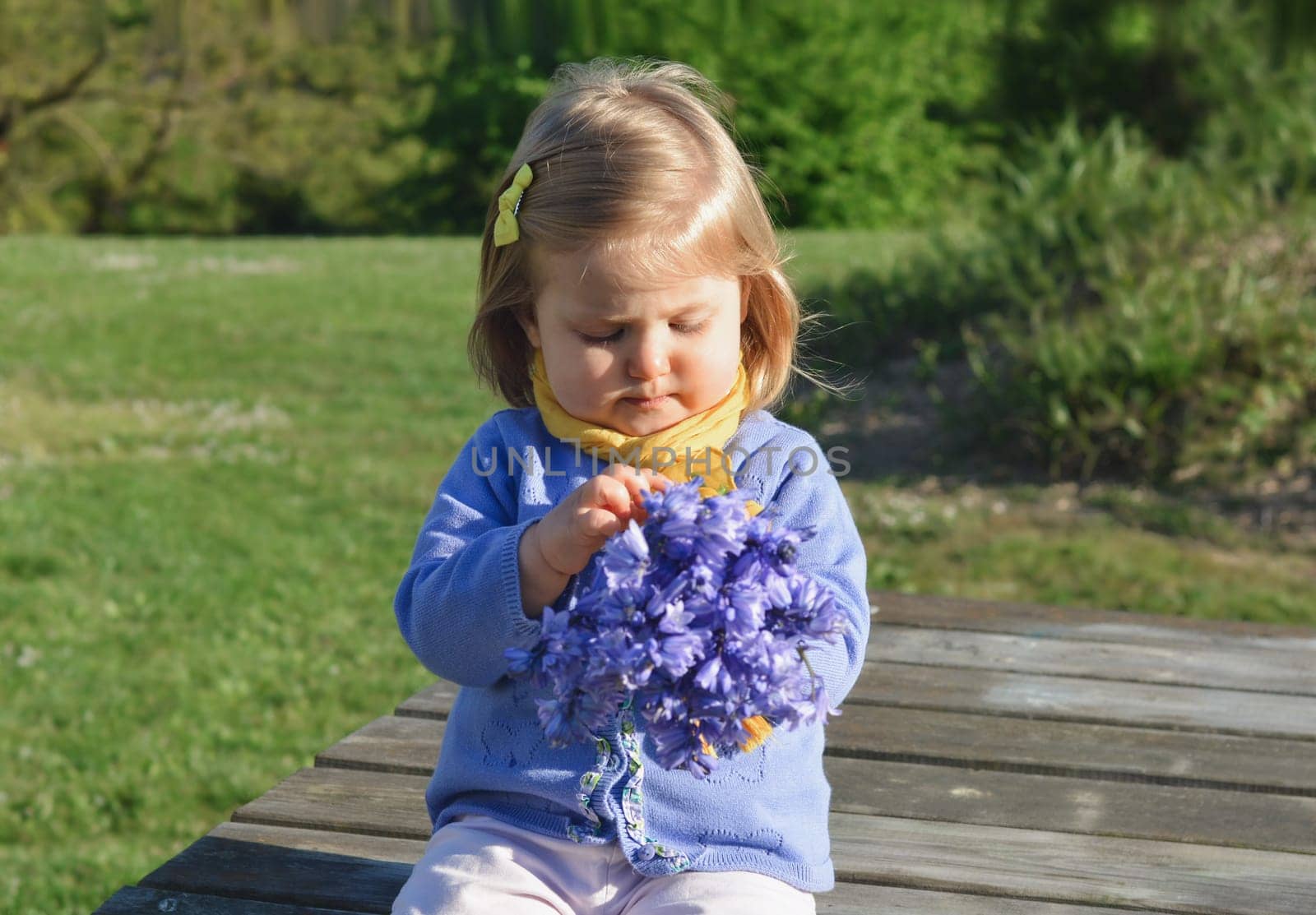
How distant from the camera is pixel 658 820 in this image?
2021 mm

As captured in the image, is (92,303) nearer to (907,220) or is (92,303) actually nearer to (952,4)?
(952,4)

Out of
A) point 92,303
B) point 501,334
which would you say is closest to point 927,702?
point 501,334

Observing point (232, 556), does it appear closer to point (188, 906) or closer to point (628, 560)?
Result: point (188, 906)

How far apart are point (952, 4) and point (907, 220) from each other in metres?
28.5

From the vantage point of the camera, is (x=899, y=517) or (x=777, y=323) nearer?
(x=777, y=323)

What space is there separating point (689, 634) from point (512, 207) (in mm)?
826

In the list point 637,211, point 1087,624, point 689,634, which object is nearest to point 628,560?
point 689,634

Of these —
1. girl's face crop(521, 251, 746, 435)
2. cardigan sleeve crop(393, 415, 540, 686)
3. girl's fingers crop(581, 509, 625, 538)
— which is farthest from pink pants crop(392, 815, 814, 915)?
girl's face crop(521, 251, 746, 435)

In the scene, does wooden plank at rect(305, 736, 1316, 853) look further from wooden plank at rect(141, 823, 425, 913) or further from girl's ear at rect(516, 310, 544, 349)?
girl's ear at rect(516, 310, 544, 349)

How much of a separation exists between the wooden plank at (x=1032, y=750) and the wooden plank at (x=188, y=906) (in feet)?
1.88

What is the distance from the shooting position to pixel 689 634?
159 centimetres

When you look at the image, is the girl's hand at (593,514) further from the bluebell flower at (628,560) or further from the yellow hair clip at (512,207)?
the yellow hair clip at (512,207)

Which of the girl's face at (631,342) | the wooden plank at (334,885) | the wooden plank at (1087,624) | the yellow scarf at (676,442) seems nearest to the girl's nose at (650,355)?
the girl's face at (631,342)

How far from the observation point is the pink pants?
1.97 metres
